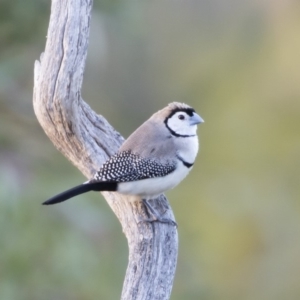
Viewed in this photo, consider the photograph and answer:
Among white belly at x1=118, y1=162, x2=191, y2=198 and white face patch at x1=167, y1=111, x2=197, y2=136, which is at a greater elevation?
white face patch at x1=167, y1=111, x2=197, y2=136

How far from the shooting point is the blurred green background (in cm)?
1076

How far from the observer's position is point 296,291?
14.4 meters

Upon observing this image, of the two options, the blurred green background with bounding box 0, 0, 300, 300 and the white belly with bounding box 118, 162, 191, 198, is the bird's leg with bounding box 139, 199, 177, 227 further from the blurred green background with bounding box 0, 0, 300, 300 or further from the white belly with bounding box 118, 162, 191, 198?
the blurred green background with bounding box 0, 0, 300, 300

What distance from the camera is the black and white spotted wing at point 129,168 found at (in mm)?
5484

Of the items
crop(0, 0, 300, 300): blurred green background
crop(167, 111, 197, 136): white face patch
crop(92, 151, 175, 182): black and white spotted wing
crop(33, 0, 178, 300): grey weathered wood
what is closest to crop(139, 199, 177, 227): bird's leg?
crop(33, 0, 178, 300): grey weathered wood

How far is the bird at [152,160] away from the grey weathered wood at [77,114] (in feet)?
0.73

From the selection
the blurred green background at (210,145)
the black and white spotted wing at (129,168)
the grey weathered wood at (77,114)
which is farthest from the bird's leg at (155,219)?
the blurred green background at (210,145)

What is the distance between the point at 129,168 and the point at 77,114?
52 cm

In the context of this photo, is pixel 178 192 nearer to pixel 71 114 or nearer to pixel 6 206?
pixel 6 206

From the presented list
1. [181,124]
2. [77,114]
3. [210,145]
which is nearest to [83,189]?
[77,114]

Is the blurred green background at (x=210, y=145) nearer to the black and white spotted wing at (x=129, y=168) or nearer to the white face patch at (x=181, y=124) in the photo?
the white face patch at (x=181, y=124)

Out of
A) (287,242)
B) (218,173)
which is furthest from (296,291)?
(218,173)

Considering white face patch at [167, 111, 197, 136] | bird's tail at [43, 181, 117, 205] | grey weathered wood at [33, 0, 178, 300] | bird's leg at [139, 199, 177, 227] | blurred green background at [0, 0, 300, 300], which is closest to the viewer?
grey weathered wood at [33, 0, 178, 300]

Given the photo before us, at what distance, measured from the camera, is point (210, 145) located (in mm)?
15555
